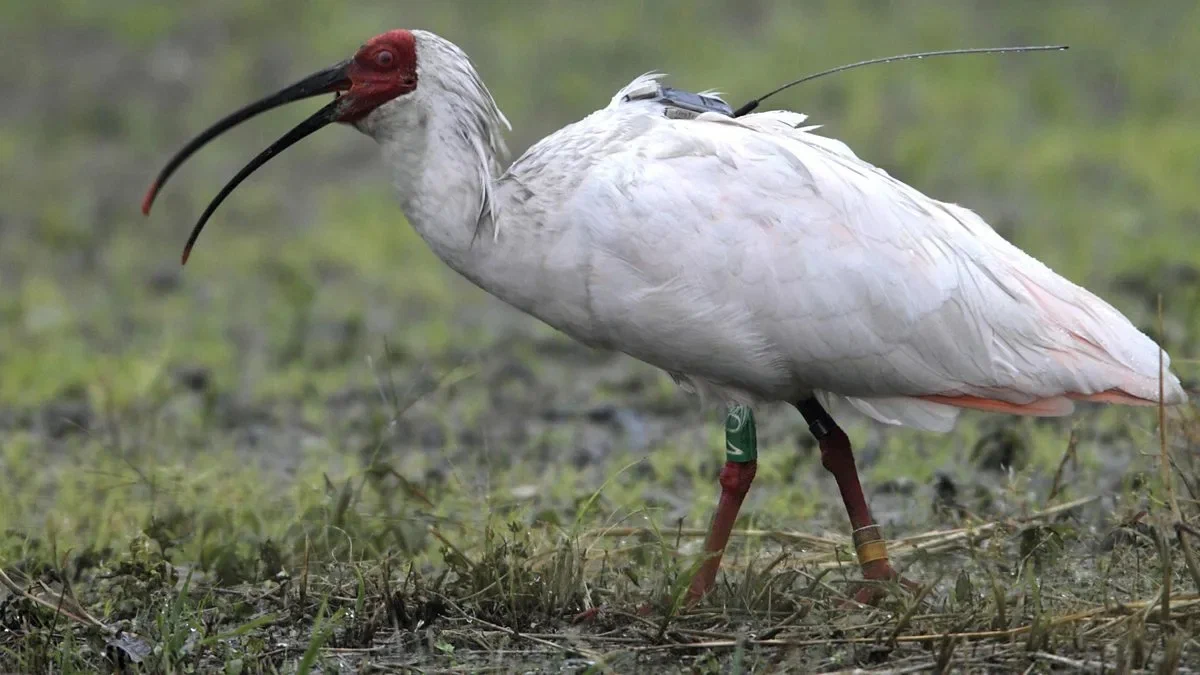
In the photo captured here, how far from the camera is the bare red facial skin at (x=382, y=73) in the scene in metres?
4.98

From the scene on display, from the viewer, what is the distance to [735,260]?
4.73 meters

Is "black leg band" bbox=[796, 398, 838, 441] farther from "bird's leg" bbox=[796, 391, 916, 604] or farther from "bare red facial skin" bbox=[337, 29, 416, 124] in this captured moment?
"bare red facial skin" bbox=[337, 29, 416, 124]

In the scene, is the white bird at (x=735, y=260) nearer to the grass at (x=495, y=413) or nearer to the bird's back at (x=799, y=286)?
the bird's back at (x=799, y=286)

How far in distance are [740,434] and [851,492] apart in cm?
37

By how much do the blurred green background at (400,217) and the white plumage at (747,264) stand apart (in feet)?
3.03

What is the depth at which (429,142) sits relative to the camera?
A: 497 cm

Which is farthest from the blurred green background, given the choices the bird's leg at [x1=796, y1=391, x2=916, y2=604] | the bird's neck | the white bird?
the bird's leg at [x1=796, y1=391, x2=916, y2=604]

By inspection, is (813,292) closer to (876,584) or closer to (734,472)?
(734,472)

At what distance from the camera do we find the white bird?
473 cm

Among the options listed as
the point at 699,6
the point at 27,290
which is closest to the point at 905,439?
the point at 27,290

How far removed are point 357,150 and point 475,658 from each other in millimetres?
8053

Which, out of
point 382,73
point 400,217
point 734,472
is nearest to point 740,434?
point 734,472

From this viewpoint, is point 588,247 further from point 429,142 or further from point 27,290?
point 27,290

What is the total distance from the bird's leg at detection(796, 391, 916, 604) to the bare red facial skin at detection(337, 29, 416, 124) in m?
1.41
